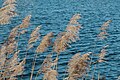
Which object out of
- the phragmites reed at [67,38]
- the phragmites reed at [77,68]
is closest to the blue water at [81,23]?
the phragmites reed at [67,38]

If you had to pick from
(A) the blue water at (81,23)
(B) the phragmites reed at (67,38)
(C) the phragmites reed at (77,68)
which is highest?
(B) the phragmites reed at (67,38)

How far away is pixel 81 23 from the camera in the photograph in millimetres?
56344

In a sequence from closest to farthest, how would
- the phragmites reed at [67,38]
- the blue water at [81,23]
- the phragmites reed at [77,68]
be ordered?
1. the phragmites reed at [77,68]
2. the phragmites reed at [67,38]
3. the blue water at [81,23]

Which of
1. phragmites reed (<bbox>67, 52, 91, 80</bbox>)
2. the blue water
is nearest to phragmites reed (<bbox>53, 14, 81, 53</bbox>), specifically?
phragmites reed (<bbox>67, 52, 91, 80</bbox>)

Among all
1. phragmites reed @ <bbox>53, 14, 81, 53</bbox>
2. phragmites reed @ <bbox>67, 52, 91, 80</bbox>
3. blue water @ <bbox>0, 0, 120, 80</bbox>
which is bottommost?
blue water @ <bbox>0, 0, 120, 80</bbox>

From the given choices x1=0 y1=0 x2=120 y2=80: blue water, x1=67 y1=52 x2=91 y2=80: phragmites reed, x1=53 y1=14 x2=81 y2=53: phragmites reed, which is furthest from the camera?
x1=0 y1=0 x2=120 y2=80: blue water

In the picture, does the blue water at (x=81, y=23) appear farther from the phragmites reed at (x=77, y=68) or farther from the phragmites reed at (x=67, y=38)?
the phragmites reed at (x=77, y=68)

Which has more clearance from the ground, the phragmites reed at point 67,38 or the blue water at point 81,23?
the phragmites reed at point 67,38

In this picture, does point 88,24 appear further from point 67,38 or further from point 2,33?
point 67,38

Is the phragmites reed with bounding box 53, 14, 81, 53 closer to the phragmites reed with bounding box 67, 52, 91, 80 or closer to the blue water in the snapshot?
the phragmites reed with bounding box 67, 52, 91, 80

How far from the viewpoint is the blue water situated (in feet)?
109

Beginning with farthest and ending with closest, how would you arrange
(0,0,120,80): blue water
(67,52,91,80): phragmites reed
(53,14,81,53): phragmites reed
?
1. (0,0,120,80): blue water
2. (53,14,81,53): phragmites reed
3. (67,52,91,80): phragmites reed

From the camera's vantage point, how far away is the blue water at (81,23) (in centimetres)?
3312

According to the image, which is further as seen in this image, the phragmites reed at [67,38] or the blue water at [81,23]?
the blue water at [81,23]
